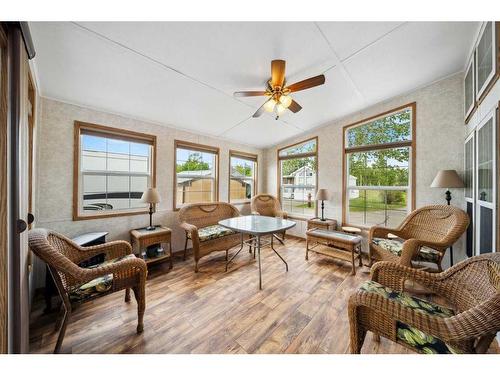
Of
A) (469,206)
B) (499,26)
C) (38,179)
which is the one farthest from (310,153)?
(38,179)

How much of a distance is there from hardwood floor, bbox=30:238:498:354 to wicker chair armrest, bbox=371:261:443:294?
0.48 m

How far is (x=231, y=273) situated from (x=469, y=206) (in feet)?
10.9

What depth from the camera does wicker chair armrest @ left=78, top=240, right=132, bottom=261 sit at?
1851 millimetres

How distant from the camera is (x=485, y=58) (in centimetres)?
181

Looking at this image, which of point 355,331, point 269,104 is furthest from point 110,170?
point 355,331

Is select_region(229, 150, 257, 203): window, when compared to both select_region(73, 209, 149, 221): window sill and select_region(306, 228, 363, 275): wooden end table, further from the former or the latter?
select_region(306, 228, 363, 275): wooden end table

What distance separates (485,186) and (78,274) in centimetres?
378

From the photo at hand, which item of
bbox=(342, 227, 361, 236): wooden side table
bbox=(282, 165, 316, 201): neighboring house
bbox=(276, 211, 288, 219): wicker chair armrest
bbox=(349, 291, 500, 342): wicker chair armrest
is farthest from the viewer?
bbox=(282, 165, 316, 201): neighboring house

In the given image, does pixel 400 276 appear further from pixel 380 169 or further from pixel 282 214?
pixel 282 214

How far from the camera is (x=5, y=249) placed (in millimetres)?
979

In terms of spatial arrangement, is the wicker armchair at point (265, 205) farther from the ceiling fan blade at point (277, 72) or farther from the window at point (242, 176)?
the ceiling fan blade at point (277, 72)

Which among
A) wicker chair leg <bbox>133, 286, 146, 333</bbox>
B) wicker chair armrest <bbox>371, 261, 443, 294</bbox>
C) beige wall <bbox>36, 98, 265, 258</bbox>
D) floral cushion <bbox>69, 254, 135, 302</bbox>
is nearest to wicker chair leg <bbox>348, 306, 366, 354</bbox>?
wicker chair armrest <bbox>371, 261, 443, 294</bbox>

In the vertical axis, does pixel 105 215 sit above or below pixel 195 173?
below
